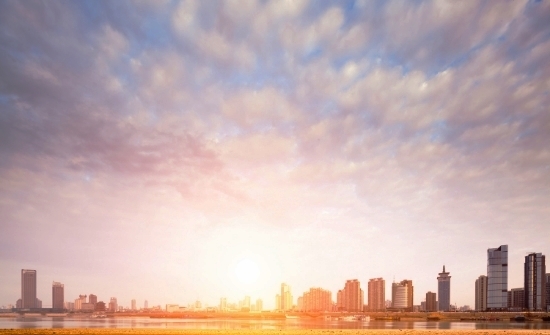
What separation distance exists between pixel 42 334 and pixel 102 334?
10841 mm

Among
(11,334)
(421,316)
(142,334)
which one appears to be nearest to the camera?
(11,334)

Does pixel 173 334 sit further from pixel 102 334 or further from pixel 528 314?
pixel 528 314

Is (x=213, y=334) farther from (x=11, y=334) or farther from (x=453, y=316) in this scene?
(x=453, y=316)

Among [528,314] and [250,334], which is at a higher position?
[250,334]

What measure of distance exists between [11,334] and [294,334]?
50404mm

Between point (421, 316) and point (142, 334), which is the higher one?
point (142, 334)

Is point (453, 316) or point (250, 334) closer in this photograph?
A: point (250, 334)

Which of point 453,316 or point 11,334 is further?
point 453,316

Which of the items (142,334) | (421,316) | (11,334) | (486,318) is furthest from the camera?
(421,316)

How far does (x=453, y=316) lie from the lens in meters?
187

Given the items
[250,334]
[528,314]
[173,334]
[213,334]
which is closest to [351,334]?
[250,334]

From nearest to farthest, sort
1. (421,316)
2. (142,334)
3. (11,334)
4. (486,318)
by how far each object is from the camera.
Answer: (11,334) → (142,334) → (486,318) → (421,316)

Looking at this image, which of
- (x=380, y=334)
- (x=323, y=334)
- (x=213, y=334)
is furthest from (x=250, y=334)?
(x=380, y=334)

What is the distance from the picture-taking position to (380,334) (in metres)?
67.1
